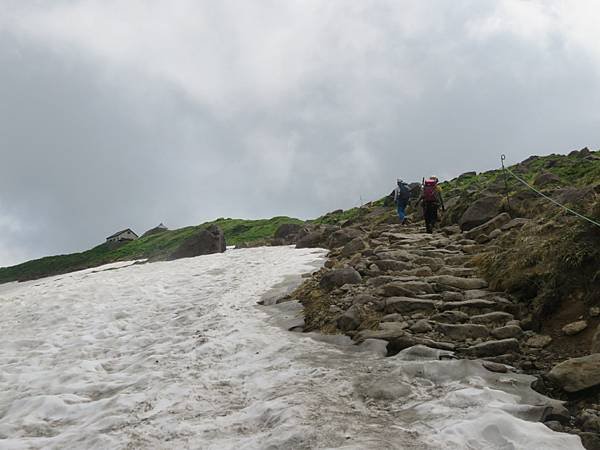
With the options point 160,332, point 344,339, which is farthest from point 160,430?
point 160,332

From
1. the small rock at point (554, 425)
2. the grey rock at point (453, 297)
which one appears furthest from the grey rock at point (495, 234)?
the small rock at point (554, 425)

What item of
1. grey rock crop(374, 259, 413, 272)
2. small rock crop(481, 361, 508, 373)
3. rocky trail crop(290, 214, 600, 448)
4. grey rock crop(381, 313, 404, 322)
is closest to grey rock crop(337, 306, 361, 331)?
rocky trail crop(290, 214, 600, 448)

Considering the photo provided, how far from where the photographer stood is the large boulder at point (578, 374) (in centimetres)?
499

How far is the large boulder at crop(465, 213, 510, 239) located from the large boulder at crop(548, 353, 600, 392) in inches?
365

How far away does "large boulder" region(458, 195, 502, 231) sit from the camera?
15.8 m

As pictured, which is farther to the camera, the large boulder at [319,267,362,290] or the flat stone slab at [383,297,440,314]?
the large boulder at [319,267,362,290]

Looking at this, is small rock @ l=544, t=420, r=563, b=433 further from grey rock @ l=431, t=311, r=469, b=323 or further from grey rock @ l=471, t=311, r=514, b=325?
grey rock @ l=431, t=311, r=469, b=323

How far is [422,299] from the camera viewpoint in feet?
28.5

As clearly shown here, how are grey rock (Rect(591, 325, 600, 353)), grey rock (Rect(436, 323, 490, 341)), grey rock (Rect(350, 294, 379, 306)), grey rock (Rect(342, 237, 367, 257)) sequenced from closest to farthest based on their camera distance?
grey rock (Rect(591, 325, 600, 353))
grey rock (Rect(436, 323, 490, 341))
grey rock (Rect(350, 294, 379, 306))
grey rock (Rect(342, 237, 367, 257))

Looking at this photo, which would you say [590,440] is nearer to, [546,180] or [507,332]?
[507,332]

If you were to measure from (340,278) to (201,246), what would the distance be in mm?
18553

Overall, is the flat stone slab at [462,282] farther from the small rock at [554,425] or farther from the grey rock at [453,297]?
the small rock at [554,425]

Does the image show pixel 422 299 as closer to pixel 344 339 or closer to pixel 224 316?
pixel 344 339

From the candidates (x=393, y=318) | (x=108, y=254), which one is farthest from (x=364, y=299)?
(x=108, y=254)
